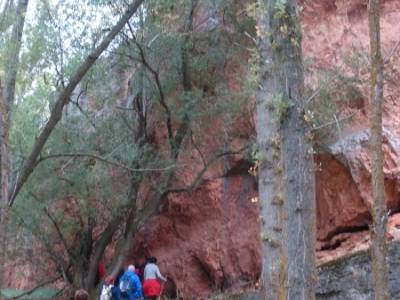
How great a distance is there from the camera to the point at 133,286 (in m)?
13.0

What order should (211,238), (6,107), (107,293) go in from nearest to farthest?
(6,107) → (107,293) → (211,238)

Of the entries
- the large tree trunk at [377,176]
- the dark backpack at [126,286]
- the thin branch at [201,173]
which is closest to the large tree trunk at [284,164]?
the large tree trunk at [377,176]

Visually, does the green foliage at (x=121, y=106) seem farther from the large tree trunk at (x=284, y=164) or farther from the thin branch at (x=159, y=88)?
the large tree trunk at (x=284, y=164)

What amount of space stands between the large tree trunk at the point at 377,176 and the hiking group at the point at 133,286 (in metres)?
8.81

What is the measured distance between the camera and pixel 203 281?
16250 mm

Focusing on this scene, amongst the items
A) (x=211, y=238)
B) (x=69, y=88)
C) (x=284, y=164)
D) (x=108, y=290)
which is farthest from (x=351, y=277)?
(x=211, y=238)

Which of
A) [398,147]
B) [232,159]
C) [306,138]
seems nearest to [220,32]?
[232,159]

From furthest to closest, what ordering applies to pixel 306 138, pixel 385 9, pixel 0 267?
1. pixel 385 9
2. pixel 0 267
3. pixel 306 138

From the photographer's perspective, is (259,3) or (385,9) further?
(385,9)

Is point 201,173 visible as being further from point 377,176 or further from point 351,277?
point 377,176

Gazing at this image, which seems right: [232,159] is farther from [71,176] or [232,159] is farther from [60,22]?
[60,22]

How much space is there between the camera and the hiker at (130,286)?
42.5 ft

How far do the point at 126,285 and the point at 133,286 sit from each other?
17 cm

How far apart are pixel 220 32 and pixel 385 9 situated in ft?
12.4
